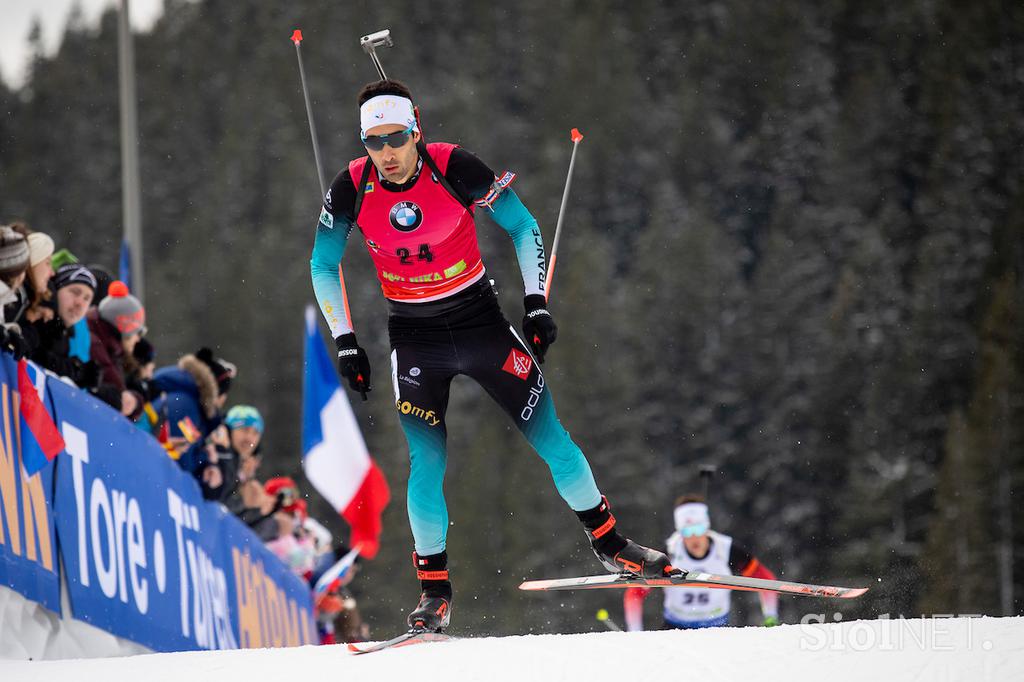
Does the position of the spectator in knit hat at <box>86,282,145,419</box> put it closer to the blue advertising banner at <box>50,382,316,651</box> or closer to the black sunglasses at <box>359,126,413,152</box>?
the blue advertising banner at <box>50,382,316,651</box>

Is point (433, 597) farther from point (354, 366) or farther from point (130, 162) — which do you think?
point (130, 162)

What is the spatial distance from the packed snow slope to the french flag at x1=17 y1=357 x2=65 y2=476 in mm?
1158

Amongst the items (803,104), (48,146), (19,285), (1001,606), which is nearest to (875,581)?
(1001,606)

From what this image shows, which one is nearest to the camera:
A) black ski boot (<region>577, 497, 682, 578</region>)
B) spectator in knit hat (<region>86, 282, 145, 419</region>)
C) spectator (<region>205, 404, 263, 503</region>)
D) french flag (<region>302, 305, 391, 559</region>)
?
black ski boot (<region>577, 497, 682, 578</region>)

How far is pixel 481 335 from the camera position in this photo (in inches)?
232

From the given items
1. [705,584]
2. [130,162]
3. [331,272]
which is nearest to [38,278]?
[331,272]

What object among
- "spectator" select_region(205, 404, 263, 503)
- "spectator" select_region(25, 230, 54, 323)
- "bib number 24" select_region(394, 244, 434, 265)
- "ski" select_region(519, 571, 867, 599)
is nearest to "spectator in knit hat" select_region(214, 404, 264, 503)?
"spectator" select_region(205, 404, 263, 503)

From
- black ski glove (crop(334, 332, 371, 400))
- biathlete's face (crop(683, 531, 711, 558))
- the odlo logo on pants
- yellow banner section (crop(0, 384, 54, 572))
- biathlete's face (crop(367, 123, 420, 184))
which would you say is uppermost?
biathlete's face (crop(367, 123, 420, 184))

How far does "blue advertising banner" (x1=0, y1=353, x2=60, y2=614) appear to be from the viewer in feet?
19.4

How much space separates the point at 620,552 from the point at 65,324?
3219 mm

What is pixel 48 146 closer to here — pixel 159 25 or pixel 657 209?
pixel 159 25

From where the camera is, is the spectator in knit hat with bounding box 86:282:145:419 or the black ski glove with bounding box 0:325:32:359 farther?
the spectator in knit hat with bounding box 86:282:145:419

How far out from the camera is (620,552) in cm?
624

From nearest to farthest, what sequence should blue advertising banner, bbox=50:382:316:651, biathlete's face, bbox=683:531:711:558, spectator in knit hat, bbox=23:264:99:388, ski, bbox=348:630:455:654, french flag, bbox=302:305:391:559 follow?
ski, bbox=348:630:455:654, blue advertising banner, bbox=50:382:316:651, spectator in knit hat, bbox=23:264:99:388, biathlete's face, bbox=683:531:711:558, french flag, bbox=302:305:391:559
